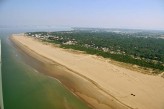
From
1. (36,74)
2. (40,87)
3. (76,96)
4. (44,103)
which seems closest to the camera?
(44,103)

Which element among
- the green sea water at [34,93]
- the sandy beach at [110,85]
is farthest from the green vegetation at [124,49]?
the green sea water at [34,93]

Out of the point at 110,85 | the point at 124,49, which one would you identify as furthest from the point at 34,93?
the point at 124,49

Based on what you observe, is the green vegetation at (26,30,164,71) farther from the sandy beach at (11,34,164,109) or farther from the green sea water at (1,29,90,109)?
the green sea water at (1,29,90,109)

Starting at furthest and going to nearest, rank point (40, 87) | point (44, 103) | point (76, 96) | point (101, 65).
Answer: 1. point (101, 65)
2. point (40, 87)
3. point (76, 96)
4. point (44, 103)

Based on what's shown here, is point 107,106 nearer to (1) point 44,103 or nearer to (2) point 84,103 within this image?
(2) point 84,103

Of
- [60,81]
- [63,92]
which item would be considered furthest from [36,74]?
[63,92]

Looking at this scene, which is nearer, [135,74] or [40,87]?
[40,87]
